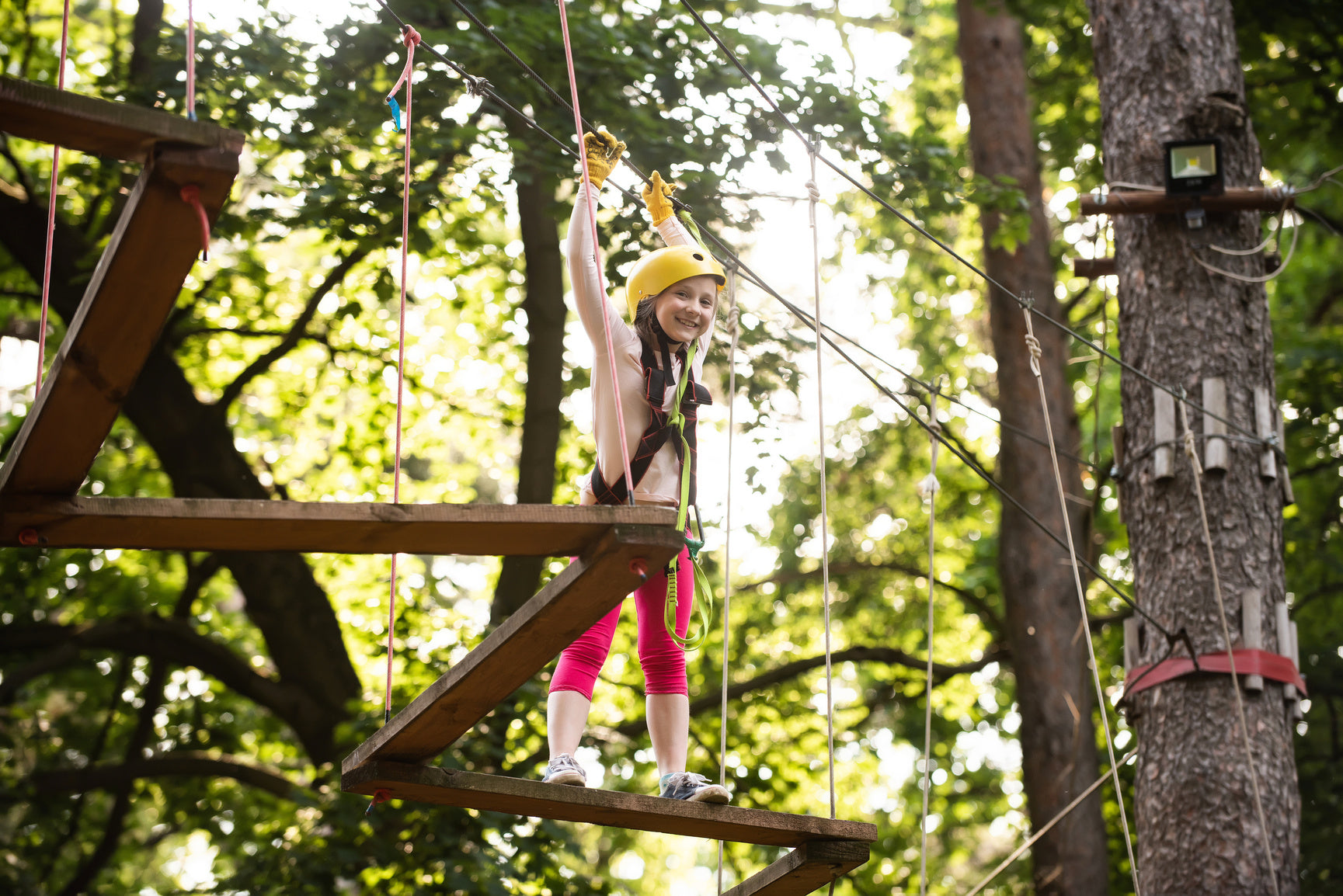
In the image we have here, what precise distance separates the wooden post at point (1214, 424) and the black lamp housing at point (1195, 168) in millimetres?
647

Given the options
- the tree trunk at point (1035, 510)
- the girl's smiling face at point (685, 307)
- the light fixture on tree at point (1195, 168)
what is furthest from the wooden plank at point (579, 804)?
the tree trunk at point (1035, 510)

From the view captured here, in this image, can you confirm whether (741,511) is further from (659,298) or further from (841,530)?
(659,298)

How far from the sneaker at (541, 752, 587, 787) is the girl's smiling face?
0.96m

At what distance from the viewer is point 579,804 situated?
8.81ft

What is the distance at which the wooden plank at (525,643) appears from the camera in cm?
218

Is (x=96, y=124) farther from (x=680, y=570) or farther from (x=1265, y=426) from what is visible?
(x=1265, y=426)

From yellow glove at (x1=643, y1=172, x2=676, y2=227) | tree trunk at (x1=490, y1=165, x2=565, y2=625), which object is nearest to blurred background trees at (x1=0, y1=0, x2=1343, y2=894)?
tree trunk at (x1=490, y1=165, x2=565, y2=625)

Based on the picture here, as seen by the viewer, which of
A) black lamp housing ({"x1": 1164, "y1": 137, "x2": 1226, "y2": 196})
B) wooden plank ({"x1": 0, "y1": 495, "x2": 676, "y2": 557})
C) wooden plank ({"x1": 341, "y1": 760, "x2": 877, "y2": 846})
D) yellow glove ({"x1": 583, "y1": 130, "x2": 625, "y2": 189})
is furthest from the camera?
black lamp housing ({"x1": 1164, "y1": 137, "x2": 1226, "y2": 196})

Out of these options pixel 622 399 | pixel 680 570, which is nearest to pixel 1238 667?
pixel 680 570

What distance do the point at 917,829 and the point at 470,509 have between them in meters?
8.75

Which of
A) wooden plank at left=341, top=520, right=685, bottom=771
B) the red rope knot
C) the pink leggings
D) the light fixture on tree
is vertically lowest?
wooden plank at left=341, top=520, right=685, bottom=771

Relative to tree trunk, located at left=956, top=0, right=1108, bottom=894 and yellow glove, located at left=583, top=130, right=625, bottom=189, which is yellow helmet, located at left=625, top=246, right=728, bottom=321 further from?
tree trunk, located at left=956, top=0, right=1108, bottom=894

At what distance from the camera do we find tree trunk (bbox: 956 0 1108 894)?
7.07 metres

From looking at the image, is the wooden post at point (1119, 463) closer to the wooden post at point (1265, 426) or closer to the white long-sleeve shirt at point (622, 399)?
the wooden post at point (1265, 426)
